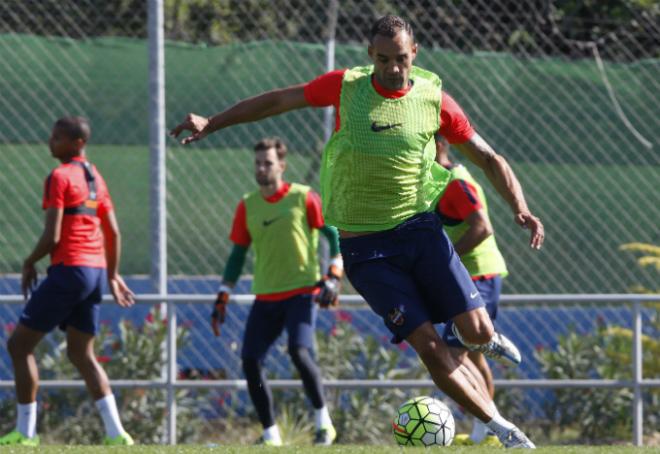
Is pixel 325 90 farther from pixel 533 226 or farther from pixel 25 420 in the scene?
pixel 25 420

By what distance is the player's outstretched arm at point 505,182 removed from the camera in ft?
20.3

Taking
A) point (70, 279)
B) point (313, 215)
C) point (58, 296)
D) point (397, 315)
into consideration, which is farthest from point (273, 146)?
point (397, 315)

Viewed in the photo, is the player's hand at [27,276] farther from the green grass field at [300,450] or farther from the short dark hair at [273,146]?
the green grass field at [300,450]

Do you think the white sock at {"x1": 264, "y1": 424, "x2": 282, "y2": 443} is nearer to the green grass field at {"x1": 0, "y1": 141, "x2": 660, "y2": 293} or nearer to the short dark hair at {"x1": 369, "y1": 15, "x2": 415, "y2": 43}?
the green grass field at {"x1": 0, "y1": 141, "x2": 660, "y2": 293}

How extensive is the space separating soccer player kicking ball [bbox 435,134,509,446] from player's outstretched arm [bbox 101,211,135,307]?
218 cm

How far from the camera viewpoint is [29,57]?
392 inches

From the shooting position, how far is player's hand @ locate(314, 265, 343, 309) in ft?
29.3

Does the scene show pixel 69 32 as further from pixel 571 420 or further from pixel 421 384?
pixel 571 420

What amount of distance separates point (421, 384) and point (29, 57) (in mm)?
3807

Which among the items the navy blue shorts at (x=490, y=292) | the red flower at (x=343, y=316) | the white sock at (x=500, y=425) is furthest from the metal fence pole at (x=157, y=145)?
the white sock at (x=500, y=425)

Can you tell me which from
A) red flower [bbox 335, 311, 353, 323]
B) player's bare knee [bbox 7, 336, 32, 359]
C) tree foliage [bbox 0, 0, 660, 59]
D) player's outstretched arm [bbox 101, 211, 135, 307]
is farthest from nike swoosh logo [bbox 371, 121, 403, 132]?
red flower [bbox 335, 311, 353, 323]

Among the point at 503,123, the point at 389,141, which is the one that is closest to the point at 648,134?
the point at 503,123

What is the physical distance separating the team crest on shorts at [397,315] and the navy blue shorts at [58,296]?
2992 millimetres

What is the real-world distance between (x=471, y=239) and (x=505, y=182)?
1.66 metres
